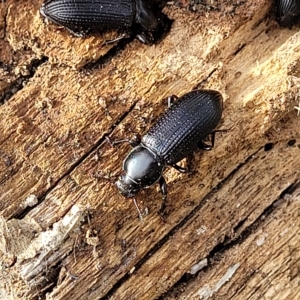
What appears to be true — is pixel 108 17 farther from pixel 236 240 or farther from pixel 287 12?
pixel 236 240

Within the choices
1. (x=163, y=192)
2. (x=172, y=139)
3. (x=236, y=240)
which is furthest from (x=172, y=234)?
(x=172, y=139)

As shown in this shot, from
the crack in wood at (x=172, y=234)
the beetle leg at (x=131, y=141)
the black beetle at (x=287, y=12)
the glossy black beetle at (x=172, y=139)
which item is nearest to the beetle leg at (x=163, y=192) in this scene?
the glossy black beetle at (x=172, y=139)

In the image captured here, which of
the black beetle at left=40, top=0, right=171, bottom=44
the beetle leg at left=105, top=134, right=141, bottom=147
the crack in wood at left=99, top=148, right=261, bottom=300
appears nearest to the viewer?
the crack in wood at left=99, top=148, right=261, bottom=300

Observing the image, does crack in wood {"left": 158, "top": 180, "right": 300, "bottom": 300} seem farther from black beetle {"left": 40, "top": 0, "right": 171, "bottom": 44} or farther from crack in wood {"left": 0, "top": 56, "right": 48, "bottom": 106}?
crack in wood {"left": 0, "top": 56, "right": 48, "bottom": 106}

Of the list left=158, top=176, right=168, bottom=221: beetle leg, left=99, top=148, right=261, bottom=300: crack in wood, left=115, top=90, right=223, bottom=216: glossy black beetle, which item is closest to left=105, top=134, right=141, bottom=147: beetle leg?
left=115, top=90, right=223, bottom=216: glossy black beetle

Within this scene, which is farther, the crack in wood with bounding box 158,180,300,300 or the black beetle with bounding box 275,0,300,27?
the black beetle with bounding box 275,0,300,27
